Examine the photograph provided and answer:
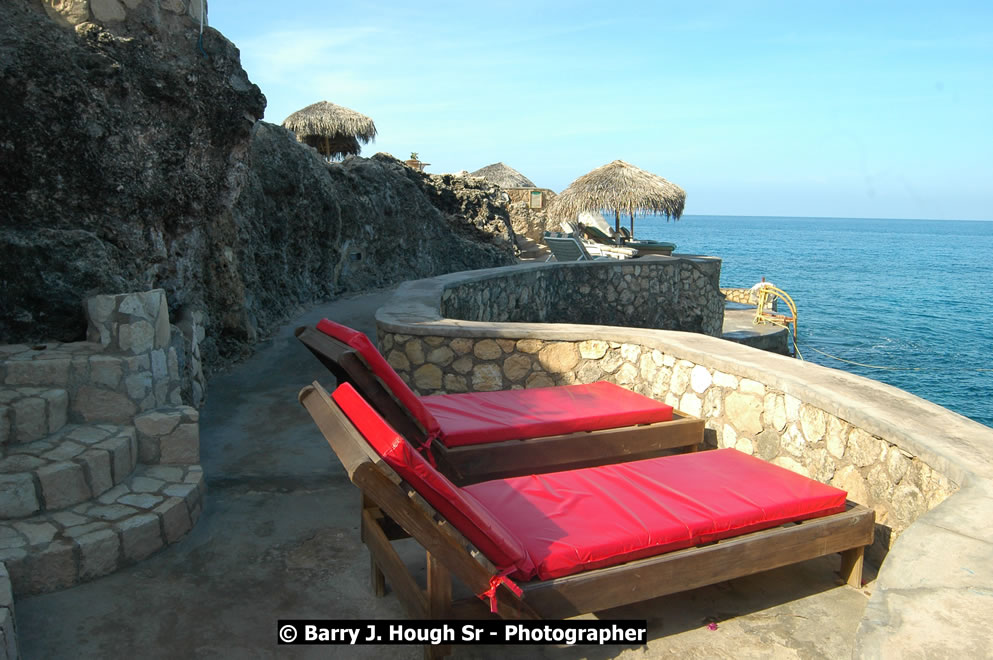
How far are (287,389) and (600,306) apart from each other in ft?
18.6

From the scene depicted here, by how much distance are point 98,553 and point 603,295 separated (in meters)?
8.36

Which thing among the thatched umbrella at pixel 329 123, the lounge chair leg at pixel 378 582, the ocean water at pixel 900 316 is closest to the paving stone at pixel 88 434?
the lounge chair leg at pixel 378 582

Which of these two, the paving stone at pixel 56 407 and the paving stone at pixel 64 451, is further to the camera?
the paving stone at pixel 56 407

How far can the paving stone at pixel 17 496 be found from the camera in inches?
129

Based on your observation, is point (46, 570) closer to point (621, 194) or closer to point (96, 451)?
point (96, 451)

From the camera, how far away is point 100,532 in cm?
326

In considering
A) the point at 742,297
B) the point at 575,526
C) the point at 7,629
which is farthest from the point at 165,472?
the point at 742,297

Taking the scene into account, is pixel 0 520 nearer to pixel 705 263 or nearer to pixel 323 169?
pixel 323 169

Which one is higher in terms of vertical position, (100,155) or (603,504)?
(100,155)

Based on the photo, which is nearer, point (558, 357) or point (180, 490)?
point (180, 490)

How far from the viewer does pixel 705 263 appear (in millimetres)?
12234

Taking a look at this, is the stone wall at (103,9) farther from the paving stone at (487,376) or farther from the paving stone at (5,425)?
the paving stone at (487,376)

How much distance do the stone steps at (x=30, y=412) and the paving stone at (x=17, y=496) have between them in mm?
346

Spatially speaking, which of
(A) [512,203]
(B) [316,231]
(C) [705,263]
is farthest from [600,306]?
(A) [512,203]
